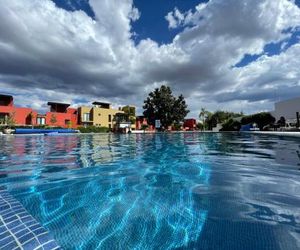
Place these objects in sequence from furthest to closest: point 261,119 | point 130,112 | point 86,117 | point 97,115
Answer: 1. point 130,112
2. point 97,115
3. point 86,117
4. point 261,119

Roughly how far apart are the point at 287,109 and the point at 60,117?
110ft

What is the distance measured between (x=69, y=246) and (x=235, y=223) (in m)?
1.63

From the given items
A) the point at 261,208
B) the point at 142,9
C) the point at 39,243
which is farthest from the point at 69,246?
the point at 142,9

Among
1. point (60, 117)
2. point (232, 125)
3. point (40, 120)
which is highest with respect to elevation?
point (60, 117)

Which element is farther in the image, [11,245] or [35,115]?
[35,115]

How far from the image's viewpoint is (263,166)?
5.16m

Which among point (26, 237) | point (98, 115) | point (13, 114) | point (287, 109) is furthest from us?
point (98, 115)

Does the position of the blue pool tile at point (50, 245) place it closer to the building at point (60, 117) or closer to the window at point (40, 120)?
the building at point (60, 117)

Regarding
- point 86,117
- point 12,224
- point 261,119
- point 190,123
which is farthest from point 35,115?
point 190,123

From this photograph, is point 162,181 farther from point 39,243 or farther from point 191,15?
point 191,15

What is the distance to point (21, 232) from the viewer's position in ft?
6.77

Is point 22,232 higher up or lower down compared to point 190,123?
lower down

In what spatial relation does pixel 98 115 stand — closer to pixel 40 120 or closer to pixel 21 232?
pixel 40 120

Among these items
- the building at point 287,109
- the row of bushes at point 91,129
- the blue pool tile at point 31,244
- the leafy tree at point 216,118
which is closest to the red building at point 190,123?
the leafy tree at point 216,118
